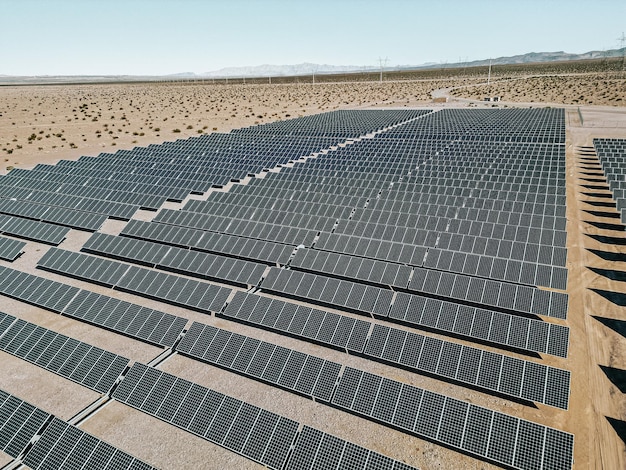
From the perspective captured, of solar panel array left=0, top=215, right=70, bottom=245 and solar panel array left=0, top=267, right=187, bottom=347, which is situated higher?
solar panel array left=0, top=215, right=70, bottom=245

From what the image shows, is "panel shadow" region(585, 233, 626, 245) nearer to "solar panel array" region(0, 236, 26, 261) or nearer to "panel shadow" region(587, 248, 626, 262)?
"panel shadow" region(587, 248, 626, 262)

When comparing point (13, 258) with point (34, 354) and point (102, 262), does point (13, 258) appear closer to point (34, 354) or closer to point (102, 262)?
point (102, 262)

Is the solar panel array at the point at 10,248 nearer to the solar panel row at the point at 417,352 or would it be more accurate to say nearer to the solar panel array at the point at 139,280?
the solar panel array at the point at 139,280

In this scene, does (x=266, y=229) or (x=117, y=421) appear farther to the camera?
(x=266, y=229)

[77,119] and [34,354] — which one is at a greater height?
[77,119]

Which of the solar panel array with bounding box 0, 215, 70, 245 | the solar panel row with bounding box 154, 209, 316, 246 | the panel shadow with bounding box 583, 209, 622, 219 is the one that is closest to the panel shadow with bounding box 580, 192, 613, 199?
the panel shadow with bounding box 583, 209, 622, 219

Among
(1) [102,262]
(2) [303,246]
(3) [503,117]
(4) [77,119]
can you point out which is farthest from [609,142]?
(4) [77,119]
